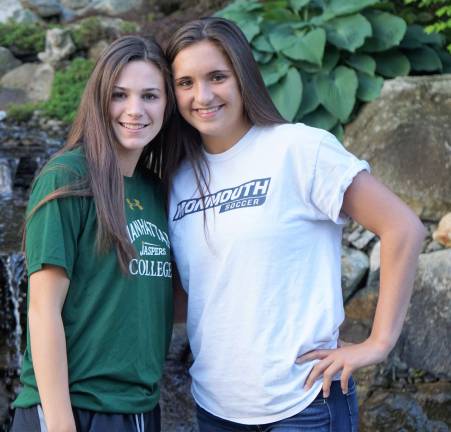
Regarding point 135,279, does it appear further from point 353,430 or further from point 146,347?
point 353,430

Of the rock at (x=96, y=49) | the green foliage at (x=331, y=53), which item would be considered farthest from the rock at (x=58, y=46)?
the green foliage at (x=331, y=53)

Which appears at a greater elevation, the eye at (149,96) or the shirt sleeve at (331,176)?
the eye at (149,96)

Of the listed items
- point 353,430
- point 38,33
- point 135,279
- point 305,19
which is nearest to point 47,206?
point 135,279

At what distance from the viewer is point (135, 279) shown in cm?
212

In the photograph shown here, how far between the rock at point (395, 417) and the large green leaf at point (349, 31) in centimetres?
313

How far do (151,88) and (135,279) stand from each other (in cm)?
58

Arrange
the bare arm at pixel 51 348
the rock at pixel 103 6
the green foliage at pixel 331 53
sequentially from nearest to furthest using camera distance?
the bare arm at pixel 51 348
the green foliage at pixel 331 53
the rock at pixel 103 6

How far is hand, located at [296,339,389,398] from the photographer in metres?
2.22

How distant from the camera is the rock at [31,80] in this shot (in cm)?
928

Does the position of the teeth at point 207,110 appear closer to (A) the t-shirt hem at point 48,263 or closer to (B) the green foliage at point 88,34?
(A) the t-shirt hem at point 48,263

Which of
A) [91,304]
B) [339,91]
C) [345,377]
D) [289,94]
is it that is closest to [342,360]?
[345,377]

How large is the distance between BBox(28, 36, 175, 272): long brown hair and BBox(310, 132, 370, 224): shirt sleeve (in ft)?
1.71

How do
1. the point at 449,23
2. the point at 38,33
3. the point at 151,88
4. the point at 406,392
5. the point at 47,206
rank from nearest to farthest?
the point at 47,206 → the point at 151,88 → the point at 406,392 → the point at 449,23 → the point at 38,33

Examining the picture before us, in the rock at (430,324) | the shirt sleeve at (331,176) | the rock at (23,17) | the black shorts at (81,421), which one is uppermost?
the rock at (23,17)
